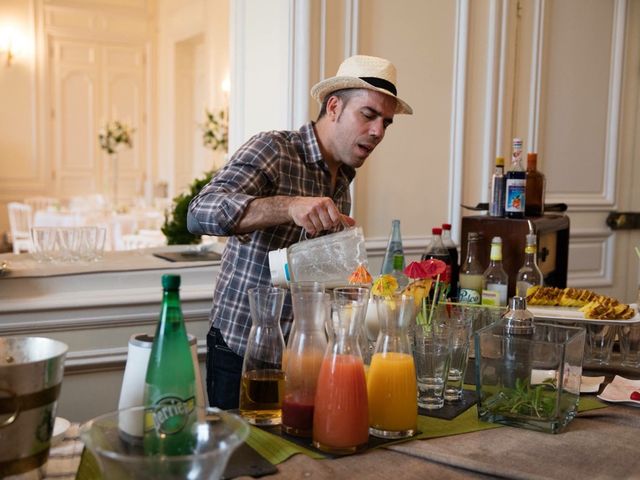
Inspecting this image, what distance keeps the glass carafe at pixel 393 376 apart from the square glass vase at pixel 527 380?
0.61ft

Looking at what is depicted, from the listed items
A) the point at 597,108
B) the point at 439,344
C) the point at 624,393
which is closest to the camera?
the point at 439,344

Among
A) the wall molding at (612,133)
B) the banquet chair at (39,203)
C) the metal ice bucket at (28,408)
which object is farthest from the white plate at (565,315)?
the banquet chair at (39,203)

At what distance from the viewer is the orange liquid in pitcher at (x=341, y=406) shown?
3.55 ft

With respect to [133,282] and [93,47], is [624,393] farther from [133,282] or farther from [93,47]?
[93,47]

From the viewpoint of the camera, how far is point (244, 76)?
120 inches

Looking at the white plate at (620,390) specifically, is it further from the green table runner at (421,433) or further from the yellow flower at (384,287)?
the yellow flower at (384,287)

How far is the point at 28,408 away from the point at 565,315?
3.96 feet

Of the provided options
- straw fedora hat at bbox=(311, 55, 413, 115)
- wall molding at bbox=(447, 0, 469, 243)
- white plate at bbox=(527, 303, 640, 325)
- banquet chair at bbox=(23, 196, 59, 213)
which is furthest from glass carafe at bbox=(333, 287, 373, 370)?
banquet chair at bbox=(23, 196, 59, 213)

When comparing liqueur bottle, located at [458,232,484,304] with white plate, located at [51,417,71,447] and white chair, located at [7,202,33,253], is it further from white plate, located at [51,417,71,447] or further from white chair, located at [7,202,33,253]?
white chair, located at [7,202,33,253]

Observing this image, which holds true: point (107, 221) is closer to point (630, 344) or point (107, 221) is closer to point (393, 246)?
point (393, 246)

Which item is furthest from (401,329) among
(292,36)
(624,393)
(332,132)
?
(292,36)

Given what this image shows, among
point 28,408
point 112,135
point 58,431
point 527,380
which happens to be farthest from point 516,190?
point 112,135

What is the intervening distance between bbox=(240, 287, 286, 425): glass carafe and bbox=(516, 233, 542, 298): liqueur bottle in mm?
979

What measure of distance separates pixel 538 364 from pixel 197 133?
7384 mm
